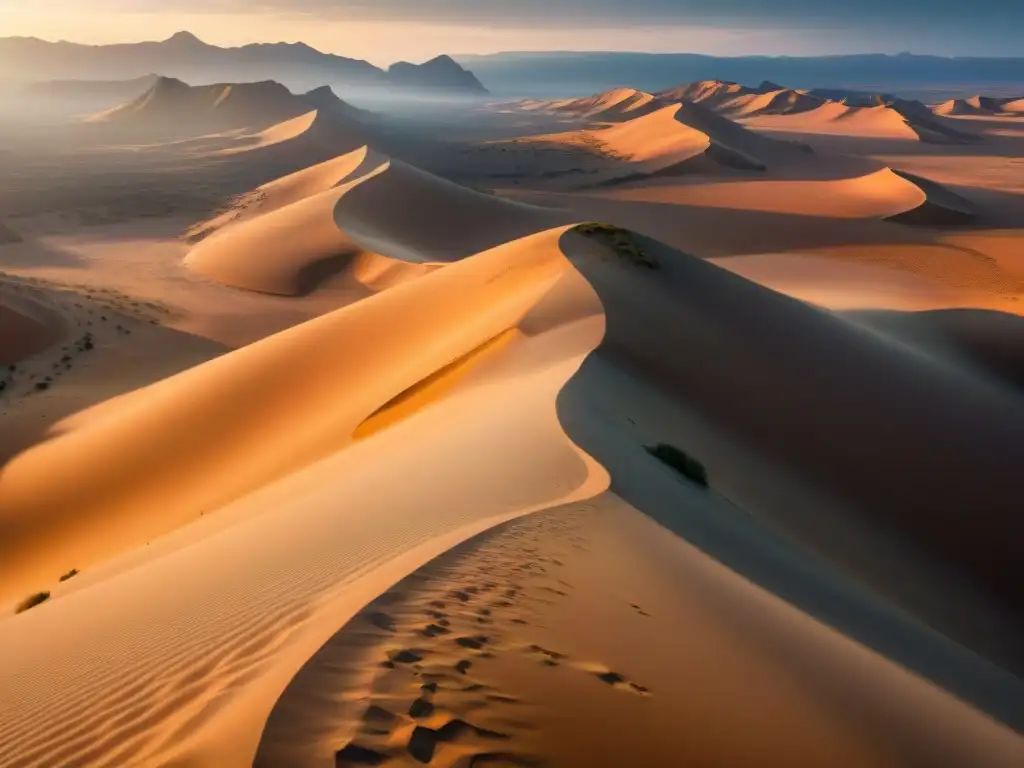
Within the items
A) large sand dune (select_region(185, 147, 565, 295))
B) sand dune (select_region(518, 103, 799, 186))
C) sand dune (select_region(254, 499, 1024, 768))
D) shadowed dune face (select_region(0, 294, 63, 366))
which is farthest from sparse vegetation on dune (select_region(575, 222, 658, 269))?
sand dune (select_region(518, 103, 799, 186))

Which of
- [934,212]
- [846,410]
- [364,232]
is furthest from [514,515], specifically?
[934,212]

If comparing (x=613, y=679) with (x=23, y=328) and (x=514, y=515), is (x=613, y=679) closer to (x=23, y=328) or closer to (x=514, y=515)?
(x=514, y=515)

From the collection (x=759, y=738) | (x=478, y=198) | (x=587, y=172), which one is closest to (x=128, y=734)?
(x=759, y=738)

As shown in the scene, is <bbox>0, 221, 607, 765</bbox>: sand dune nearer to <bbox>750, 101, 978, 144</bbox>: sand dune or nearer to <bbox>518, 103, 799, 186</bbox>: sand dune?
<bbox>518, 103, 799, 186</bbox>: sand dune

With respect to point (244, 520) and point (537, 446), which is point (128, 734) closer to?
point (244, 520)

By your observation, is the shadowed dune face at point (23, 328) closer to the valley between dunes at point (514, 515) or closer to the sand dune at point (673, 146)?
the valley between dunes at point (514, 515)
